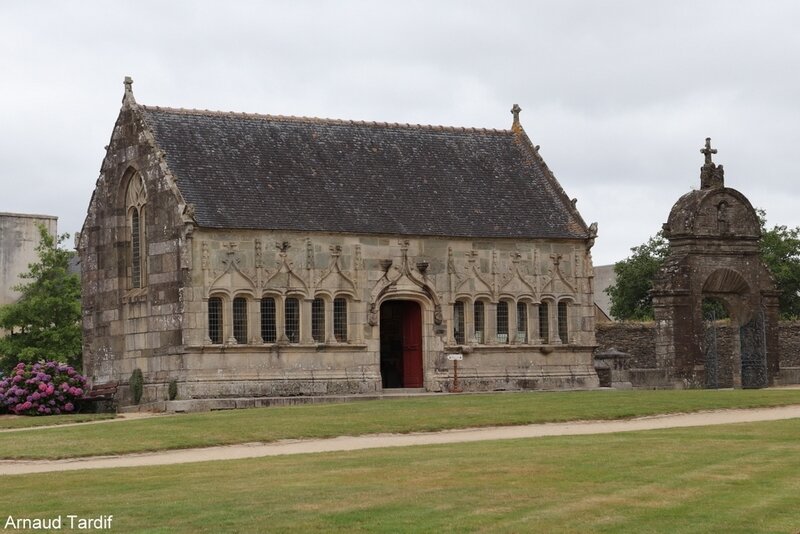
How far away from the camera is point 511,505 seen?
18.5m

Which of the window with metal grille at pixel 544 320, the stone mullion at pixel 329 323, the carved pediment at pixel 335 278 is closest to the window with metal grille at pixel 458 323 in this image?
the window with metal grille at pixel 544 320

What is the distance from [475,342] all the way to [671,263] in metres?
6.12

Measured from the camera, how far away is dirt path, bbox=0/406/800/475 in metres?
26.3

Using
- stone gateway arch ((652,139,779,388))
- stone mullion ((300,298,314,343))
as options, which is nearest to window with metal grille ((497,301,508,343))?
stone gateway arch ((652,139,779,388))

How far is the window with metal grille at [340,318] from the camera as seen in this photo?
44469mm

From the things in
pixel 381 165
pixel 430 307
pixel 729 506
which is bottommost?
pixel 729 506

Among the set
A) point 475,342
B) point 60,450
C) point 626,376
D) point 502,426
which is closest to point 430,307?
point 475,342

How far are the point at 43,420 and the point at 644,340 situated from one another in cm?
2289

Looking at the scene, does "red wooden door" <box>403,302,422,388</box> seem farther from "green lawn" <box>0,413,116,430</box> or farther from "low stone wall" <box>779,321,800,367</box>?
"low stone wall" <box>779,321,800,367</box>

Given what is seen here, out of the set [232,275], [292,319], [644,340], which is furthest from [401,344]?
[644,340]

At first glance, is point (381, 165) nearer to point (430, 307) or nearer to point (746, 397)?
point (430, 307)

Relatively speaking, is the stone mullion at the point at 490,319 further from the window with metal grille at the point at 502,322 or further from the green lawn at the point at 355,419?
the green lawn at the point at 355,419

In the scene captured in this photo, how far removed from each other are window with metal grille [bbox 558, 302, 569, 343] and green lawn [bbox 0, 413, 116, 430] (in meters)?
15.0

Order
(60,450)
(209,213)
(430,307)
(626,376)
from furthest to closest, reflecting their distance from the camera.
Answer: (626,376) → (430,307) → (209,213) → (60,450)
